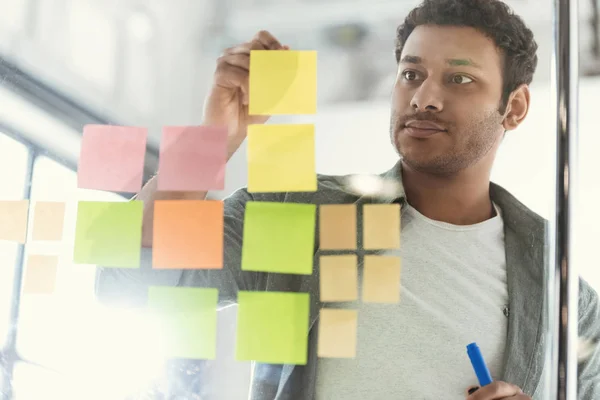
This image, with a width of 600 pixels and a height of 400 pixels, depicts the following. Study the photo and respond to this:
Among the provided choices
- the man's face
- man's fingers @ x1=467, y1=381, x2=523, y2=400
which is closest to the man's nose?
the man's face

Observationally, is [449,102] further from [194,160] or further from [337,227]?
[194,160]

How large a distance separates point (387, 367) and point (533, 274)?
0.76 feet

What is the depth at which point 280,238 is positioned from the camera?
2.63 ft

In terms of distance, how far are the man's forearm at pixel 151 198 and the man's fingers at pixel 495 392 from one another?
1.46 ft

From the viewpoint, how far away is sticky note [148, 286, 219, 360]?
2.63 feet

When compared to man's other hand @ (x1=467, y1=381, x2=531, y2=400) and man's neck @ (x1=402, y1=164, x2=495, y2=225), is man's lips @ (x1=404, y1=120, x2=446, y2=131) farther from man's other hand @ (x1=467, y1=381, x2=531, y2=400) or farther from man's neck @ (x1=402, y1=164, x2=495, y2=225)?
man's other hand @ (x1=467, y1=381, x2=531, y2=400)

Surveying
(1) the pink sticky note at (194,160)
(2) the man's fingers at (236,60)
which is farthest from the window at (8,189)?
(2) the man's fingers at (236,60)

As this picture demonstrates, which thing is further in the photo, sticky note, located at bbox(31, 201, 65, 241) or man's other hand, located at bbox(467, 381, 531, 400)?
sticky note, located at bbox(31, 201, 65, 241)

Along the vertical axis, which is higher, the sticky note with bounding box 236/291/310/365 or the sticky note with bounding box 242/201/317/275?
the sticky note with bounding box 242/201/317/275

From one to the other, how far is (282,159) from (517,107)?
1.07 ft

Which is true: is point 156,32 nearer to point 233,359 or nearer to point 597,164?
point 233,359

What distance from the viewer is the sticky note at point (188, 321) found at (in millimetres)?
802

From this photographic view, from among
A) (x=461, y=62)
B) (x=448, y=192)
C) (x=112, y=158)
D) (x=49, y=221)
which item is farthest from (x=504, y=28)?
(x=49, y=221)

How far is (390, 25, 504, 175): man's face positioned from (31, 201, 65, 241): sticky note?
1.62 ft
